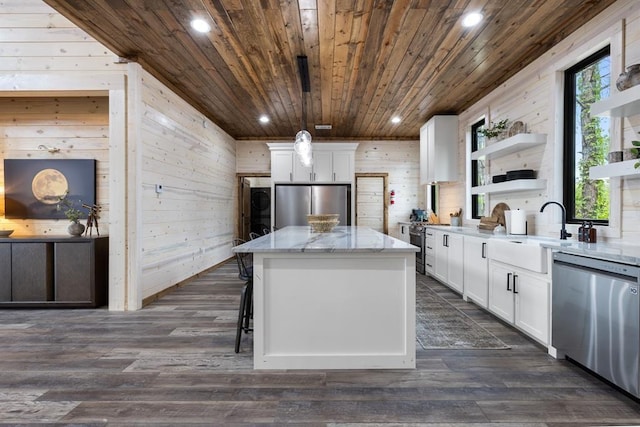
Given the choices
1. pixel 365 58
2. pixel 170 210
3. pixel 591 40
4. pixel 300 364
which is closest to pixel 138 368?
pixel 300 364

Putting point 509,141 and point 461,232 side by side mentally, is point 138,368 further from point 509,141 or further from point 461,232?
point 509,141

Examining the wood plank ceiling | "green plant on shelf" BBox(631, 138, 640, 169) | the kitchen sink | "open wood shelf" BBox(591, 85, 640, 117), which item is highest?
the wood plank ceiling

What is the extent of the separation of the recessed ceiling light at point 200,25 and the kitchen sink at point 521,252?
128 inches

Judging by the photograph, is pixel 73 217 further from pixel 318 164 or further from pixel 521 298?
pixel 521 298

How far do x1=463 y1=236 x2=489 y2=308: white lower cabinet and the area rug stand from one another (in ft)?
0.87

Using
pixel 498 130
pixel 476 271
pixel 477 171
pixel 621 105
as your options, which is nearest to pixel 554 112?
pixel 498 130

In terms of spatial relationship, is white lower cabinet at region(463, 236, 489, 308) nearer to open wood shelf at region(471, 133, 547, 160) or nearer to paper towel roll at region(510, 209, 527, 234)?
paper towel roll at region(510, 209, 527, 234)

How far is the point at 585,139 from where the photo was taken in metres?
2.98

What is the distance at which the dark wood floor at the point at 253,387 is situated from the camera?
1.74 meters

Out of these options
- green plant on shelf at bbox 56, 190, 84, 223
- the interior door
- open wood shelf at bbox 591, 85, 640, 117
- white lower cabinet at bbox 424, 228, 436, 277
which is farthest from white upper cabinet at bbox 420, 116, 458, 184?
green plant on shelf at bbox 56, 190, 84, 223

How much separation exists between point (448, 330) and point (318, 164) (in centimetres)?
435

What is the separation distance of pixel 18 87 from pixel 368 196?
5.82 meters

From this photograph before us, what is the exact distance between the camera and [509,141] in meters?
3.54

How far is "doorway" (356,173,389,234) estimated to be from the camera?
7223 millimetres
